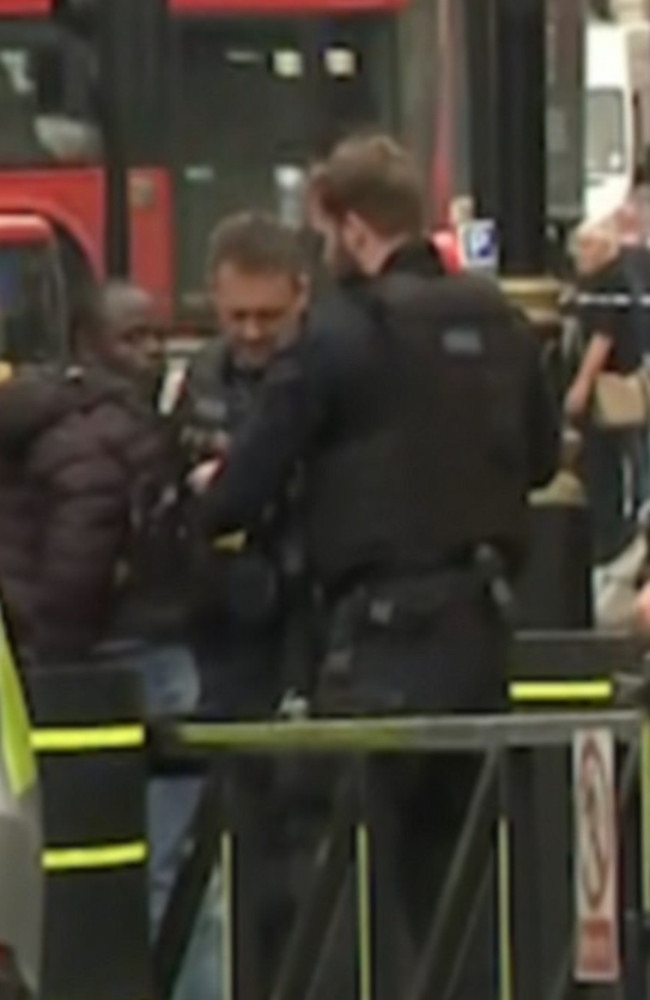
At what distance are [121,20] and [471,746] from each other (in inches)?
775

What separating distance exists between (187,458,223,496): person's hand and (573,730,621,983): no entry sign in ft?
3.15

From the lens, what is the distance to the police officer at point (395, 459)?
27.1 feet

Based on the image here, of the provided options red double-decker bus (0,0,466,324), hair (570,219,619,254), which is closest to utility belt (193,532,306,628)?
hair (570,219,619,254)

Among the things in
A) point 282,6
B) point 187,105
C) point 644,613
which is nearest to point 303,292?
point 644,613

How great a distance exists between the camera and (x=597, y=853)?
791 cm

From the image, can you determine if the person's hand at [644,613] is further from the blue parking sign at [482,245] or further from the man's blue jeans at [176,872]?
the blue parking sign at [482,245]

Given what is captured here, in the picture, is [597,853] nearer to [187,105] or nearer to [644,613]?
[644,613]

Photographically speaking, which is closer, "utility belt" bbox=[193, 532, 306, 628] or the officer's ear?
"utility belt" bbox=[193, 532, 306, 628]

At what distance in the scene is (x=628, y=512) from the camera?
730 inches

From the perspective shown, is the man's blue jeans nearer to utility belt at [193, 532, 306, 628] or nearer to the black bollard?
the black bollard

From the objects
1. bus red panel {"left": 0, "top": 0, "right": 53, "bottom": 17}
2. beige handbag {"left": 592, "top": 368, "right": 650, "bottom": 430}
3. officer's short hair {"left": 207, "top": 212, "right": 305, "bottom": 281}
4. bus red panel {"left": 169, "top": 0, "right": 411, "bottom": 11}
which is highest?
officer's short hair {"left": 207, "top": 212, "right": 305, "bottom": 281}

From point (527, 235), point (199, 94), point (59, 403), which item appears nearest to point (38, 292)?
point (199, 94)

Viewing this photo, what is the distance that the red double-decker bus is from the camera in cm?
2741

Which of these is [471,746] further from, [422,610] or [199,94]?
[199,94]
